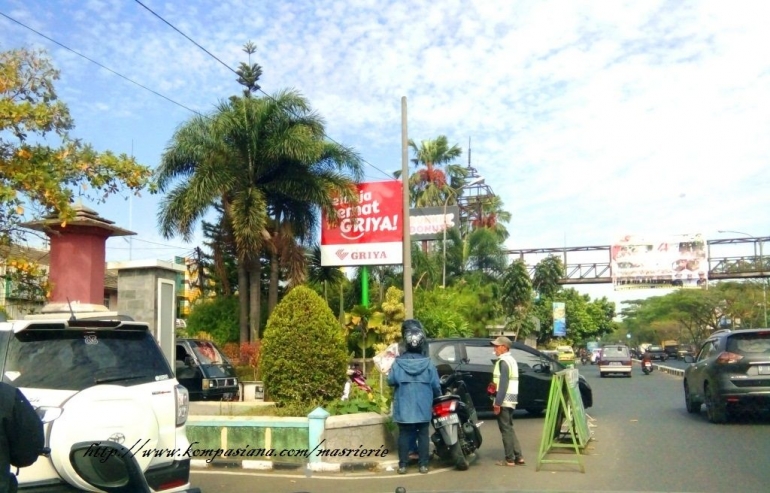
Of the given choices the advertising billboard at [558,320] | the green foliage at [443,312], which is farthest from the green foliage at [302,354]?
the advertising billboard at [558,320]

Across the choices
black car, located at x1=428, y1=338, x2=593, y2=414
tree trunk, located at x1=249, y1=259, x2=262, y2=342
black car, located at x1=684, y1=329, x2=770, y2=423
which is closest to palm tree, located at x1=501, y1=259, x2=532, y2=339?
tree trunk, located at x1=249, y1=259, x2=262, y2=342

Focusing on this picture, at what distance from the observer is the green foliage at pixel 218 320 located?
2539cm

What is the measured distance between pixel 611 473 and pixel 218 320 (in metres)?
18.9

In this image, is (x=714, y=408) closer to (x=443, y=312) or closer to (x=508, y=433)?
(x=508, y=433)

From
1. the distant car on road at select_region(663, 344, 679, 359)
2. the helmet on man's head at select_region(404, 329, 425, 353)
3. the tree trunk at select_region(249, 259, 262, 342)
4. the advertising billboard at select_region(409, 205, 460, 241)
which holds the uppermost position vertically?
the advertising billboard at select_region(409, 205, 460, 241)

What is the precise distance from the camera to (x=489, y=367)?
15055mm

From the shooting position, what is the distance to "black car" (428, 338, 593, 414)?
14773 mm

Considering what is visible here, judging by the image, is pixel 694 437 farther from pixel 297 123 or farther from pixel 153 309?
pixel 297 123

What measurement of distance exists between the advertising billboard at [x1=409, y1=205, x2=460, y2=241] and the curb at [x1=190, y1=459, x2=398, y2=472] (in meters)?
31.1

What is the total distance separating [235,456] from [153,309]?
3.46 meters

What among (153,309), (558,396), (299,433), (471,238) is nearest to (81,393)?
(299,433)

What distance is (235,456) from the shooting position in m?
9.72

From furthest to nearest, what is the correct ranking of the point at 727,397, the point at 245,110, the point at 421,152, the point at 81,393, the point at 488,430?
the point at 421,152
the point at 245,110
the point at 488,430
the point at 727,397
the point at 81,393

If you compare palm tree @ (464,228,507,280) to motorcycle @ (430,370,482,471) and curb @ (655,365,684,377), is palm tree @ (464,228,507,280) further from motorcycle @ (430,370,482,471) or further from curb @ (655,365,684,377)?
motorcycle @ (430,370,482,471)
